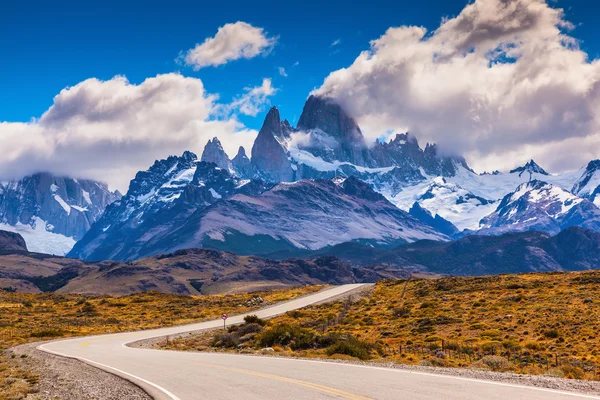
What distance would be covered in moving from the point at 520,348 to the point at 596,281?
1399 inches

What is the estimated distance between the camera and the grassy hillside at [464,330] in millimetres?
35406

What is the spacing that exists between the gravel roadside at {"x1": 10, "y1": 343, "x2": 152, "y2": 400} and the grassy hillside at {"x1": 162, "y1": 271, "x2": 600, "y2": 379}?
1339cm

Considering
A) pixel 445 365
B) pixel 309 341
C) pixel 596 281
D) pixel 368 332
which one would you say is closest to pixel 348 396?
pixel 445 365

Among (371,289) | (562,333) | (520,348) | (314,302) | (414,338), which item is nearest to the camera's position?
(520,348)

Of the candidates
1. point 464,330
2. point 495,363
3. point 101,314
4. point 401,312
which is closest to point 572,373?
point 495,363

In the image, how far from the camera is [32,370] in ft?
107

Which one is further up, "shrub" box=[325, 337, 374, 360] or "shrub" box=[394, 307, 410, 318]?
"shrub" box=[394, 307, 410, 318]

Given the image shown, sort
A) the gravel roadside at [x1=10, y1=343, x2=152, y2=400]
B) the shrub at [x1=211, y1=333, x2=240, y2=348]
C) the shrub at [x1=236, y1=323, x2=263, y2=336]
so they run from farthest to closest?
the shrub at [x1=236, y1=323, x2=263, y2=336] → the shrub at [x1=211, y1=333, x2=240, y2=348] → the gravel roadside at [x1=10, y1=343, x2=152, y2=400]

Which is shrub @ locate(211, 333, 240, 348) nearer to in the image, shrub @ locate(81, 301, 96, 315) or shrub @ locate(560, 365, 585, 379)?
shrub @ locate(560, 365, 585, 379)

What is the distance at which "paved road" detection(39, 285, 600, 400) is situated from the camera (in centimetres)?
1944

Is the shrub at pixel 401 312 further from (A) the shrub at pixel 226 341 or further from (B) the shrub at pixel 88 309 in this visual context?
(B) the shrub at pixel 88 309

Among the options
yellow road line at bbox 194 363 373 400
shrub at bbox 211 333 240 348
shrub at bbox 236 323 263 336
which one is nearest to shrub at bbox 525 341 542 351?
yellow road line at bbox 194 363 373 400

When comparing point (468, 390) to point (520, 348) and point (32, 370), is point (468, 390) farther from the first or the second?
point (32, 370)

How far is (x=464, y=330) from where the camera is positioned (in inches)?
1916
